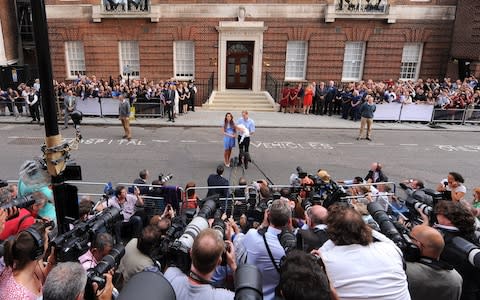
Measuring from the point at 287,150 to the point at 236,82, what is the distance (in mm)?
11208

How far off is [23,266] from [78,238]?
20.8 inches

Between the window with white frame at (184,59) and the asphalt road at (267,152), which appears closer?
the asphalt road at (267,152)

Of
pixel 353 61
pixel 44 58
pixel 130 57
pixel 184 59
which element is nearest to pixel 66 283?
pixel 44 58

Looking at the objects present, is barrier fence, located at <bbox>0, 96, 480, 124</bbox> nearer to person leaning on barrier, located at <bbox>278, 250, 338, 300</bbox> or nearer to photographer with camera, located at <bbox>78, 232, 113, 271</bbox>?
photographer with camera, located at <bbox>78, 232, 113, 271</bbox>

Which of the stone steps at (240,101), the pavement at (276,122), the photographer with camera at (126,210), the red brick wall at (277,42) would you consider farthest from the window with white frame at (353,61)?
the photographer with camera at (126,210)

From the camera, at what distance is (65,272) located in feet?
7.83

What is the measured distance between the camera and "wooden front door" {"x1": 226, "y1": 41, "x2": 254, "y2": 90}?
22.4 meters

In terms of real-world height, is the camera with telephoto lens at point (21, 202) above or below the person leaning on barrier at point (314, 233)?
below

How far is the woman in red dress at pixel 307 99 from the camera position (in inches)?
784

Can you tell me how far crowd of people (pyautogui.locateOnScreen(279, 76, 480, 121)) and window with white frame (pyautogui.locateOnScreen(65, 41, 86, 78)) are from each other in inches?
518

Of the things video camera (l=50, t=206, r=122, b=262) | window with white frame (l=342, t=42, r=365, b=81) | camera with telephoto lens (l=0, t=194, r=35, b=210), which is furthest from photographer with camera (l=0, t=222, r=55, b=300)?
window with white frame (l=342, t=42, r=365, b=81)

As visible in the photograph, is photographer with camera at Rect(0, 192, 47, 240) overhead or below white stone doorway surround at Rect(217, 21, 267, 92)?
below

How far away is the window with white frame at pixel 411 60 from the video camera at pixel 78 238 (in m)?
22.5

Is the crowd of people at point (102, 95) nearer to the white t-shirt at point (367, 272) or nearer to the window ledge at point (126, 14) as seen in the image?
the window ledge at point (126, 14)
